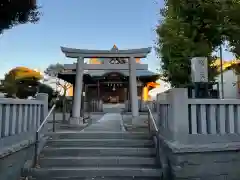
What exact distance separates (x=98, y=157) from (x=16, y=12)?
475 cm

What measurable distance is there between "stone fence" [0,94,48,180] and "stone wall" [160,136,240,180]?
287 centimetres

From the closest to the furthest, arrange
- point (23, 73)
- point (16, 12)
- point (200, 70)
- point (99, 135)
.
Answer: point (200, 70), point (99, 135), point (16, 12), point (23, 73)

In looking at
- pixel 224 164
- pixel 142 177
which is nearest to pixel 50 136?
pixel 142 177

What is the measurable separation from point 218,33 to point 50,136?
5.84m

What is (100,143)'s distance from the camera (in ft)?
21.2

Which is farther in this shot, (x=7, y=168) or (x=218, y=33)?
(x=218, y=33)

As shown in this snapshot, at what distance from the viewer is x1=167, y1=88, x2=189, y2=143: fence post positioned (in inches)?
187

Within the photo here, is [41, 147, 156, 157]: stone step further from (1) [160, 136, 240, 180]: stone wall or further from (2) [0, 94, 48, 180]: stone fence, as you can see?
(1) [160, 136, 240, 180]: stone wall

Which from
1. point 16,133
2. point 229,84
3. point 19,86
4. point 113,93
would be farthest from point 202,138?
point 229,84

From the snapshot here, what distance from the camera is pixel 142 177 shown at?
17.1 feet

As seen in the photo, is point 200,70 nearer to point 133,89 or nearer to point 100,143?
point 100,143

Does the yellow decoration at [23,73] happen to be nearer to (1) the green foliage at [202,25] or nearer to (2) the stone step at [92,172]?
(1) the green foliage at [202,25]

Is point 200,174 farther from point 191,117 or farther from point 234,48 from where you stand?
point 234,48

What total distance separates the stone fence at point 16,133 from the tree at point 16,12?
2.87 m
